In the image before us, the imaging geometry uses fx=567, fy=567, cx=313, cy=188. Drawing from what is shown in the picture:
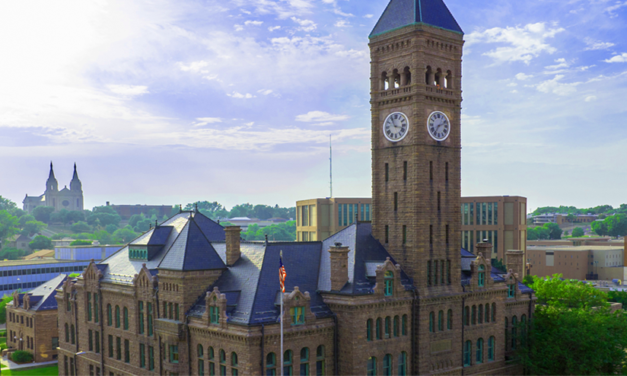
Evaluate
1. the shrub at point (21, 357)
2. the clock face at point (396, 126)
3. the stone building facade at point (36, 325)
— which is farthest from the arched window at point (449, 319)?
the shrub at point (21, 357)

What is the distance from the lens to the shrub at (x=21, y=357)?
79.7m

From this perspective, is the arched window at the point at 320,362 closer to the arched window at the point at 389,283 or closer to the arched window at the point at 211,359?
the arched window at the point at 389,283

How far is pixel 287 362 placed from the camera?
1778 inches

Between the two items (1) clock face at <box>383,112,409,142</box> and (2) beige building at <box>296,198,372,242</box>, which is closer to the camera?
(1) clock face at <box>383,112,409,142</box>

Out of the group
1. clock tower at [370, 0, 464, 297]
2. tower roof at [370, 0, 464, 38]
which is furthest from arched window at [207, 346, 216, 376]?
tower roof at [370, 0, 464, 38]

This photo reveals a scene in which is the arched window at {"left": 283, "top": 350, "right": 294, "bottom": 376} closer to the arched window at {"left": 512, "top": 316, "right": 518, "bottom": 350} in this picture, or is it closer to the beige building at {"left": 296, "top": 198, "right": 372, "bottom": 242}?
the arched window at {"left": 512, "top": 316, "right": 518, "bottom": 350}

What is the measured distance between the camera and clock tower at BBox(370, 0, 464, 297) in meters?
52.3

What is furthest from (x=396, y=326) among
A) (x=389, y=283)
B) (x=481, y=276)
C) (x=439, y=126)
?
(x=439, y=126)

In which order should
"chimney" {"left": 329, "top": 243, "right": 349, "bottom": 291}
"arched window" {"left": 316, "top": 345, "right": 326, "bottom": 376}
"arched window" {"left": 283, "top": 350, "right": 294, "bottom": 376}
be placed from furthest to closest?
"chimney" {"left": 329, "top": 243, "right": 349, "bottom": 291} → "arched window" {"left": 316, "top": 345, "right": 326, "bottom": 376} → "arched window" {"left": 283, "top": 350, "right": 294, "bottom": 376}

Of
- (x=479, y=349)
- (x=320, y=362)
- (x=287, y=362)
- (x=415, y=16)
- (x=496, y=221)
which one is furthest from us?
(x=496, y=221)

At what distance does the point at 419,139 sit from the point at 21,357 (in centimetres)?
6446

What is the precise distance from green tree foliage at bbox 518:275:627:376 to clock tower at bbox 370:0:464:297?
12.4m

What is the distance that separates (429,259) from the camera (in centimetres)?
5291

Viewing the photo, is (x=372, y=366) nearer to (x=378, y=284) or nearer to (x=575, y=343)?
(x=378, y=284)
